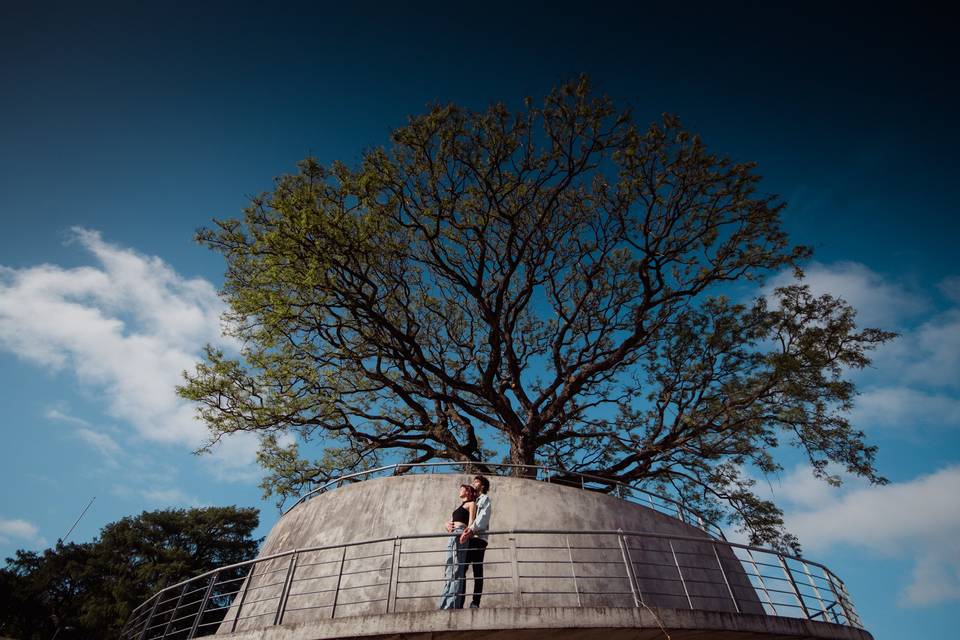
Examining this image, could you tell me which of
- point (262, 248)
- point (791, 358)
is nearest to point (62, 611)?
point (262, 248)

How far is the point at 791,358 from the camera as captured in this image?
49.4 feet

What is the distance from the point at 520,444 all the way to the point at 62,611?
35.4 meters

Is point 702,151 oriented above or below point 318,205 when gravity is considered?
above

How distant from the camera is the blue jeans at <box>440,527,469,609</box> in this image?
7453mm

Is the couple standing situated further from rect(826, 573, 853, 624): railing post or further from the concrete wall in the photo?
rect(826, 573, 853, 624): railing post

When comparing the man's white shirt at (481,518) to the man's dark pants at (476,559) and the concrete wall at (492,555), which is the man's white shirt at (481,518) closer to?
the man's dark pants at (476,559)

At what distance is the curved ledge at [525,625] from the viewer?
275 inches

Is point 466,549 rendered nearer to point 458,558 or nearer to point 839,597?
point 458,558

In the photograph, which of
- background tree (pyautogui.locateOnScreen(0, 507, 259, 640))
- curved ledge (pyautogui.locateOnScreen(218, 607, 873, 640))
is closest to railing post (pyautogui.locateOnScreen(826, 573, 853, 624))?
curved ledge (pyautogui.locateOnScreen(218, 607, 873, 640))

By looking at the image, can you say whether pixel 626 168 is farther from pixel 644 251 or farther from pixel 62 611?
pixel 62 611

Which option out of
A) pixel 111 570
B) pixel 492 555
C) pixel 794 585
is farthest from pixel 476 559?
pixel 111 570

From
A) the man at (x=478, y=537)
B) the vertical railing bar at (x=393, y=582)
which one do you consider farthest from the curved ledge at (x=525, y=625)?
the man at (x=478, y=537)

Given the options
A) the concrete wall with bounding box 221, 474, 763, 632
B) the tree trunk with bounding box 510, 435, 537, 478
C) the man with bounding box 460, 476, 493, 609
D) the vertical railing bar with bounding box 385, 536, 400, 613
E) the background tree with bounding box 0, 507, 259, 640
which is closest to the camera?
the vertical railing bar with bounding box 385, 536, 400, 613

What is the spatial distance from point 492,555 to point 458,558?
2.49 m
